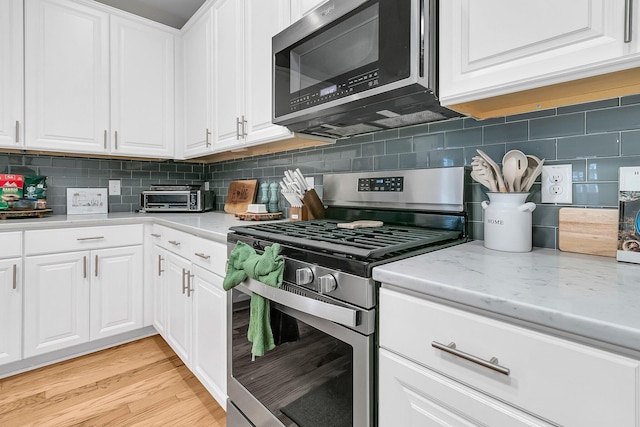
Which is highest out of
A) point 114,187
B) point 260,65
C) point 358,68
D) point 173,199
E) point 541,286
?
point 260,65

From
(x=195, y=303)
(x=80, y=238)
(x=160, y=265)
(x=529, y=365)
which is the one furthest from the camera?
(x=160, y=265)

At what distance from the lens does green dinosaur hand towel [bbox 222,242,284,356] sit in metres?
1.05

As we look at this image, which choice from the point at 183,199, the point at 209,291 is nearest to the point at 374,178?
the point at 209,291

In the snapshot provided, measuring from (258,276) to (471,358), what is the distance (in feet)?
2.28

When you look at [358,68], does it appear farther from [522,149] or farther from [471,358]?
[471,358]

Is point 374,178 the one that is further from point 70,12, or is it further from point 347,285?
point 70,12

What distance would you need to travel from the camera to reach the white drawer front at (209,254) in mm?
1466

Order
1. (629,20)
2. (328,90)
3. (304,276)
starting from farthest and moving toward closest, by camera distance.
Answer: (328,90)
(304,276)
(629,20)

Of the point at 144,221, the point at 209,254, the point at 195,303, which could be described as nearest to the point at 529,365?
the point at 209,254

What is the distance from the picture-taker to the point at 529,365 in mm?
571

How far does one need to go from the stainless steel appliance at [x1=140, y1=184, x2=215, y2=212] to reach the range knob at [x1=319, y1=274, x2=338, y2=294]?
6.63ft

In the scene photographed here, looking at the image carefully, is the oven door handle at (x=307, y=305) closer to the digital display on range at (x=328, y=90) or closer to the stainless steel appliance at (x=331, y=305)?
the stainless steel appliance at (x=331, y=305)

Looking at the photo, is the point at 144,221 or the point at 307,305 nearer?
the point at 307,305

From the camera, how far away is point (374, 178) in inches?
59.9
